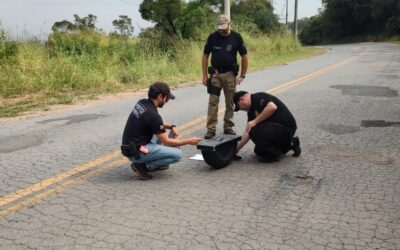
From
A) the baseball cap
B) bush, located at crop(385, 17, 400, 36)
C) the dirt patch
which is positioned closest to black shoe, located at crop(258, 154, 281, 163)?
the baseball cap

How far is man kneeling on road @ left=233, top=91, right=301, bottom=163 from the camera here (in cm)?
566

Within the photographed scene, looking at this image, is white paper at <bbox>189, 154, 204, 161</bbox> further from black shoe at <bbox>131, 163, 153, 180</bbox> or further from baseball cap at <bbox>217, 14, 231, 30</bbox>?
baseball cap at <bbox>217, 14, 231, 30</bbox>

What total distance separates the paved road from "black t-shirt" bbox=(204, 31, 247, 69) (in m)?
1.28

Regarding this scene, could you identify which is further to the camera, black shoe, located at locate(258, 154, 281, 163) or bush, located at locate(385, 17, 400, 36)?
bush, located at locate(385, 17, 400, 36)

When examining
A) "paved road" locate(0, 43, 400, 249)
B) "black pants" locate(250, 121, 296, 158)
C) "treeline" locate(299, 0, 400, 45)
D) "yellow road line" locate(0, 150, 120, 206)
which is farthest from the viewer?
"treeline" locate(299, 0, 400, 45)

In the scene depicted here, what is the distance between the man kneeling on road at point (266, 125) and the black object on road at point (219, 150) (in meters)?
0.27

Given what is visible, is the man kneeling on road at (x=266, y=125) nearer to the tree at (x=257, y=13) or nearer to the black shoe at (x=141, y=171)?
the black shoe at (x=141, y=171)

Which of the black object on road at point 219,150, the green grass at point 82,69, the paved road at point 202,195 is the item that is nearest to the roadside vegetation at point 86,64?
the green grass at point 82,69

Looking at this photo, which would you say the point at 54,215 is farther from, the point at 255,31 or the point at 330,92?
the point at 255,31

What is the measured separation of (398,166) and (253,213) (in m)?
2.28

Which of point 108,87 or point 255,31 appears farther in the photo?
point 255,31

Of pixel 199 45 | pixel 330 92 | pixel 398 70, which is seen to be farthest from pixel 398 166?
pixel 199 45

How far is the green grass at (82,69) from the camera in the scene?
39.6 ft

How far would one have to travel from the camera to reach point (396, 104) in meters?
9.62
